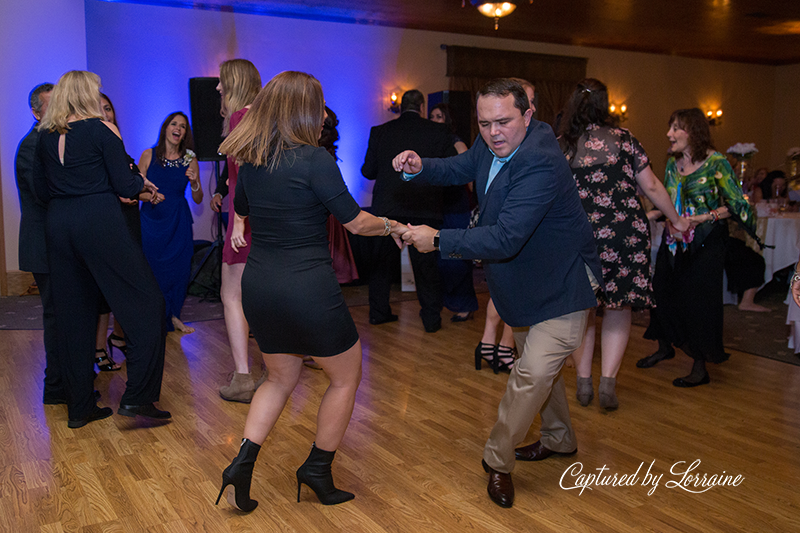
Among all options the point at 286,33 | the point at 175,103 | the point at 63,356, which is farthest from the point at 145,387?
the point at 286,33

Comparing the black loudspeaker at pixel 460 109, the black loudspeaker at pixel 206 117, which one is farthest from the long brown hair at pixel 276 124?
the black loudspeaker at pixel 460 109

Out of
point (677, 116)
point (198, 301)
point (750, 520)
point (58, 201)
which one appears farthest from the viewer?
point (198, 301)

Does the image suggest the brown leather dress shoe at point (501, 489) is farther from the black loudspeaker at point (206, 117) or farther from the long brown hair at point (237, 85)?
the black loudspeaker at point (206, 117)

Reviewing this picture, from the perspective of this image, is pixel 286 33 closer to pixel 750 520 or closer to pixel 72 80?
pixel 72 80

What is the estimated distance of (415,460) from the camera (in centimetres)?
276

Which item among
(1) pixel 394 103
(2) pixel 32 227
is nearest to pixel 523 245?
(2) pixel 32 227

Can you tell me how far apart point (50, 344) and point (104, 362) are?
2.30ft

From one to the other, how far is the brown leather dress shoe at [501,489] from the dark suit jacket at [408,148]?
8.45 feet

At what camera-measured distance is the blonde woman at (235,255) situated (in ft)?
10.3

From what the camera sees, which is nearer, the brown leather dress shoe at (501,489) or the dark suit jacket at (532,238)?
the dark suit jacket at (532,238)

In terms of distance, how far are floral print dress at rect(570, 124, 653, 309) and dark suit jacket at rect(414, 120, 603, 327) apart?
82cm

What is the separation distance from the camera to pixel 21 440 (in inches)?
116

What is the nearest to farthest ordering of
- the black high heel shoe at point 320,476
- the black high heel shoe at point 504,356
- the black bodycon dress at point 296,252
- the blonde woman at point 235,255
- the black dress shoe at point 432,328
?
the black bodycon dress at point 296,252 → the black high heel shoe at point 320,476 → the blonde woman at point 235,255 → the black high heel shoe at point 504,356 → the black dress shoe at point 432,328

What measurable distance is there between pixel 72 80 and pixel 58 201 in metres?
0.52
